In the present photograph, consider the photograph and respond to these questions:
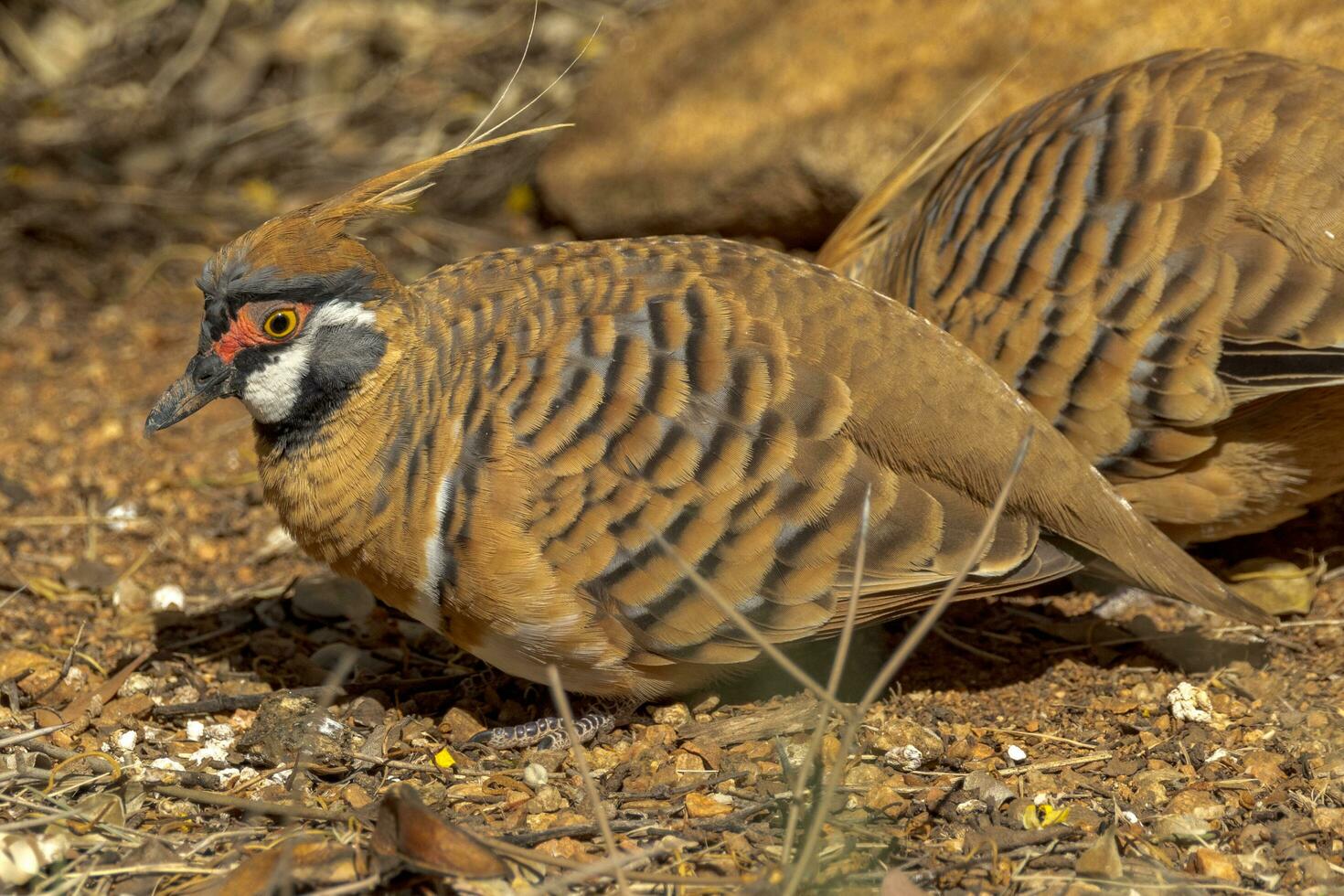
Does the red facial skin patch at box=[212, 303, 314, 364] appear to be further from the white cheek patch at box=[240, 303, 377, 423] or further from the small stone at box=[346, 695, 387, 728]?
the small stone at box=[346, 695, 387, 728]

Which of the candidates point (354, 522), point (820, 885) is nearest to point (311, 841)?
point (354, 522)

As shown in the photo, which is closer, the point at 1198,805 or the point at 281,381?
the point at 1198,805

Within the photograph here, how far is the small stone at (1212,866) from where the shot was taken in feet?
11.2

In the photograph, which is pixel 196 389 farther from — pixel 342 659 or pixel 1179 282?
pixel 1179 282

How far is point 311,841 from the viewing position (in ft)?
11.2

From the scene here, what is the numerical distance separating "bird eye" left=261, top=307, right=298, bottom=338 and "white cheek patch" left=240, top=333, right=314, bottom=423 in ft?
0.13

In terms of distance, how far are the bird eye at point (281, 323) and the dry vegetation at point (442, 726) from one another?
0.94 m

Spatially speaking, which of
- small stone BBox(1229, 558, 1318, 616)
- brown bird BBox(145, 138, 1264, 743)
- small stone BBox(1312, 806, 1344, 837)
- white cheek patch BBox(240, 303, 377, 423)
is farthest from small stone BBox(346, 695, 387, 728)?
small stone BBox(1229, 558, 1318, 616)

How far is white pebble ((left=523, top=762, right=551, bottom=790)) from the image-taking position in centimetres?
393

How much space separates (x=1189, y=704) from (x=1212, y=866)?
851 mm

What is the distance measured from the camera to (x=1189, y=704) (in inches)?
166

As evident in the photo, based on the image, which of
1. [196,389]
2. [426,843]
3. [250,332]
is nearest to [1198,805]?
[426,843]

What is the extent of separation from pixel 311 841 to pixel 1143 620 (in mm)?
2841

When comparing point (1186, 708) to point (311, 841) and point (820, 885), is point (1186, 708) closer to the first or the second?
point (820, 885)
